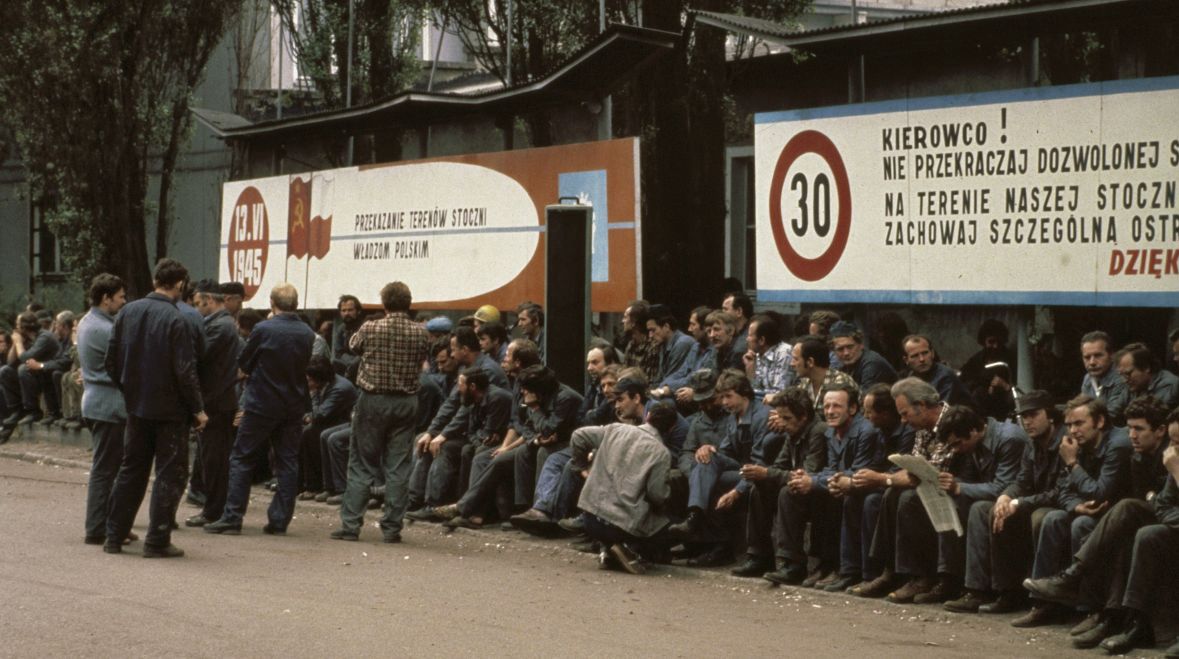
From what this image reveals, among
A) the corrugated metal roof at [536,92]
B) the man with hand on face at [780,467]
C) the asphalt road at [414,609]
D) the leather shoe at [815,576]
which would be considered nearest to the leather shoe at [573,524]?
the asphalt road at [414,609]

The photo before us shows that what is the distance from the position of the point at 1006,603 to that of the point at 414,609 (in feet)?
11.4

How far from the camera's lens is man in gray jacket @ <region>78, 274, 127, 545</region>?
541 inches

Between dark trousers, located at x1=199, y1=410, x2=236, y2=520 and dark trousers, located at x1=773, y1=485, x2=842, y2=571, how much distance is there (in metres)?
4.87

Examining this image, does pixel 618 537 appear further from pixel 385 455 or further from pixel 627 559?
pixel 385 455

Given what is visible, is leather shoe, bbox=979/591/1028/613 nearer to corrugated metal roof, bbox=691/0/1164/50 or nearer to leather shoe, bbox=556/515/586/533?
leather shoe, bbox=556/515/586/533

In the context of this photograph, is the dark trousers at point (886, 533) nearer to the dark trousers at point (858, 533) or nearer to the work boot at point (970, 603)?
the dark trousers at point (858, 533)

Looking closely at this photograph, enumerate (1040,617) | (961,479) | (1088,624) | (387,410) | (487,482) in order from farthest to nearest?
(487,482) → (387,410) → (961,479) → (1040,617) → (1088,624)

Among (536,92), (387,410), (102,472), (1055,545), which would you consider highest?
(536,92)

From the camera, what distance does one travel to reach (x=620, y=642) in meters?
10.1

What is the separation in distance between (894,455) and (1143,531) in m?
1.87

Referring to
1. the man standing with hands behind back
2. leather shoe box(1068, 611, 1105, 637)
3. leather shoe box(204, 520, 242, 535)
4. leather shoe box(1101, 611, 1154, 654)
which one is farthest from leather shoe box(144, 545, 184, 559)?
leather shoe box(1101, 611, 1154, 654)

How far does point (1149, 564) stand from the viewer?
1006 centimetres

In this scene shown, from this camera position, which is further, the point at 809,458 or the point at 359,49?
the point at 359,49

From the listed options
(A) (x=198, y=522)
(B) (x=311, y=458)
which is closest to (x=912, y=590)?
(A) (x=198, y=522)
